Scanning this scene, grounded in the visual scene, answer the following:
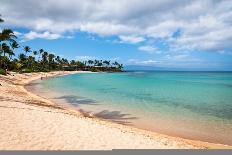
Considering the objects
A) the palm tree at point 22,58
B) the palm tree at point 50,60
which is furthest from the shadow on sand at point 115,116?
the palm tree at point 50,60

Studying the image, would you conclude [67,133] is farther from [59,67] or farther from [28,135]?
[59,67]

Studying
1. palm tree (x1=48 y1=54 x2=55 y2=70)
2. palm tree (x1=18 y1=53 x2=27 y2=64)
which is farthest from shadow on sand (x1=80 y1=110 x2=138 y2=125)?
palm tree (x1=48 y1=54 x2=55 y2=70)

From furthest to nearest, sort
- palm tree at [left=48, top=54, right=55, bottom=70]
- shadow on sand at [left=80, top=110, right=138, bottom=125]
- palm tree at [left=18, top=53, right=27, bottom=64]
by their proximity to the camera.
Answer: palm tree at [left=48, top=54, right=55, bottom=70], palm tree at [left=18, top=53, right=27, bottom=64], shadow on sand at [left=80, top=110, right=138, bottom=125]

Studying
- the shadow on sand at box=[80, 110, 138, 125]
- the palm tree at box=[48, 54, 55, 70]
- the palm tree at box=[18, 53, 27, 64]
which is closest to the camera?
the shadow on sand at box=[80, 110, 138, 125]

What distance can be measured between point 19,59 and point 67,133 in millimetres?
109928

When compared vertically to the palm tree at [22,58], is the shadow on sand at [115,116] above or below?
below

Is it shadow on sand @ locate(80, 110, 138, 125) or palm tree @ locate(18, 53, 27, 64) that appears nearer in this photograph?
shadow on sand @ locate(80, 110, 138, 125)

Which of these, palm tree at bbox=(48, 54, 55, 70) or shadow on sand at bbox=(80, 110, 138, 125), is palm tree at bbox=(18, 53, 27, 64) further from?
shadow on sand at bbox=(80, 110, 138, 125)

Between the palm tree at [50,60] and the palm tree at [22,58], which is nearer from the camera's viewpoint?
the palm tree at [22,58]

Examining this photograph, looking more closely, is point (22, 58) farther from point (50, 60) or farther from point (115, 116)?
point (115, 116)

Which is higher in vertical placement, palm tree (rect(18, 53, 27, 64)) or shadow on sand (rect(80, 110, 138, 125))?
palm tree (rect(18, 53, 27, 64))

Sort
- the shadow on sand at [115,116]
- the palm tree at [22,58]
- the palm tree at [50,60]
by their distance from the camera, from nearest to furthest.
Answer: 1. the shadow on sand at [115,116]
2. the palm tree at [22,58]
3. the palm tree at [50,60]

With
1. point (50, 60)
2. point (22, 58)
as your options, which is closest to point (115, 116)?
point (22, 58)

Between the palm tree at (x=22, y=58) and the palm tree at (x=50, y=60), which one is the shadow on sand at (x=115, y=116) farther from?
the palm tree at (x=50, y=60)
